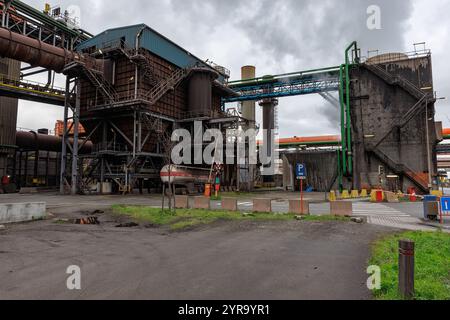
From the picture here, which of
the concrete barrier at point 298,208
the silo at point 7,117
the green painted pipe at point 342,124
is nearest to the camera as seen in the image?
the concrete barrier at point 298,208

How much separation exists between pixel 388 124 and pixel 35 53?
3960 cm

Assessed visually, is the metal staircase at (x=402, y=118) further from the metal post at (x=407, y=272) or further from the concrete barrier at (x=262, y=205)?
the metal post at (x=407, y=272)

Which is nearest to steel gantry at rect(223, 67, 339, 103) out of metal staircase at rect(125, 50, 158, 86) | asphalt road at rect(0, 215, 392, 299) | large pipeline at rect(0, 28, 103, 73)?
metal staircase at rect(125, 50, 158, 86)

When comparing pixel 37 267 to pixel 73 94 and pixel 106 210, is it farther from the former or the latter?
pixel 73 94

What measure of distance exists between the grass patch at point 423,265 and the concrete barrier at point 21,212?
14.2 meters

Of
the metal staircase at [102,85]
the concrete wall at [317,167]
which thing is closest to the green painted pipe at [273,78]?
the concrete wall at [317,167]

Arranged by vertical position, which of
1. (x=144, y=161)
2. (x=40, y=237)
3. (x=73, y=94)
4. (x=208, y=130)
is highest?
(x=73, y=94)

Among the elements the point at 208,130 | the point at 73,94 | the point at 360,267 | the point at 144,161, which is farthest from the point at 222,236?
the point at 73,94

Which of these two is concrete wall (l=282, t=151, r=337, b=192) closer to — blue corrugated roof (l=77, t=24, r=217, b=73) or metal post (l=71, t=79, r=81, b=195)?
blue corrugated roof (l=77, t=24, r=217, b=73)

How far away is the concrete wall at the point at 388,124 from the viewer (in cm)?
3538

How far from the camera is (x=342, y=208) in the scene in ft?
49.0

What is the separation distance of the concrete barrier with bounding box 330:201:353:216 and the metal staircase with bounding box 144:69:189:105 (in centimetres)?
2353
